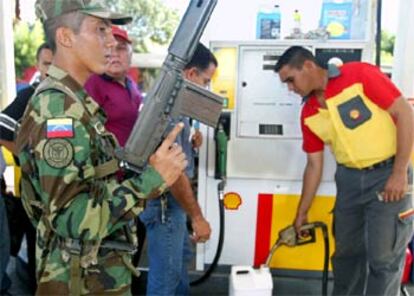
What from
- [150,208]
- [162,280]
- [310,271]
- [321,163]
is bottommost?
[310,271]

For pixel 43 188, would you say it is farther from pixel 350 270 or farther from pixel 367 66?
pixel 350 270

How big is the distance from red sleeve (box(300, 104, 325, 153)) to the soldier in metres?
1.14

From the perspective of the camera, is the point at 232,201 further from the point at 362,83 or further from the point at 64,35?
the point at 64,35

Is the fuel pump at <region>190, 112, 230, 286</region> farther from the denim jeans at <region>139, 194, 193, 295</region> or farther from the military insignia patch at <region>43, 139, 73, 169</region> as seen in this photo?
the military insignia patch at <region>43, 139, 73, 169</region>

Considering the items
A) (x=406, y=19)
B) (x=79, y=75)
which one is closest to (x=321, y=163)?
(x=406, y=19)

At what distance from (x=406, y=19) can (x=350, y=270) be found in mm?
1392

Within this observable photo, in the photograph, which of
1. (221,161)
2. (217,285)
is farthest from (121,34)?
(217,285)

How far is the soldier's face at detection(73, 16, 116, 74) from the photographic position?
46.1 inches

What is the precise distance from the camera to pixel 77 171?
42.0 inches

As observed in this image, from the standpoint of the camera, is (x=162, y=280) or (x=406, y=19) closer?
(x=162, y=280)

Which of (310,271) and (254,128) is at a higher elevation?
(254,128)

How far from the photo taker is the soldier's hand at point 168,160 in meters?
1.17

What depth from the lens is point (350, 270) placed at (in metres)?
2.31

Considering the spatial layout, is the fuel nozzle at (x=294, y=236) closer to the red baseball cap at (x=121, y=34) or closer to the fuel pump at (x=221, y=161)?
the fuel pump at (x=221, y=161)
